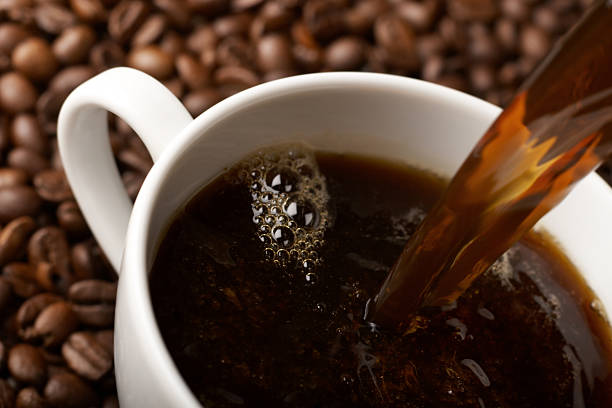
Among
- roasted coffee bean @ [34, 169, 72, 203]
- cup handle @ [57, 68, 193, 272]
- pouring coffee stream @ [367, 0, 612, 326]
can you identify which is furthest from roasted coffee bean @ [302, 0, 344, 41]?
pouring coffee stream @ [367, 0, 612, 326]

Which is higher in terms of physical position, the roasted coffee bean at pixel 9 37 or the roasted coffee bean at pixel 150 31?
the roasted coffee bean at pixel 150 31

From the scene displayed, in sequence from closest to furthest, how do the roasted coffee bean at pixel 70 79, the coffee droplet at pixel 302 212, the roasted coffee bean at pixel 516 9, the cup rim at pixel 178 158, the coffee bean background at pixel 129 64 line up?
the cup rim at pixel 178 158 → the coffee droplet at pixel 302 212 → the coffee bean background at pixel 129 64 → the roasted coffee bean at pixel 70 79 → the roasted coffee bean at pixel 516 9

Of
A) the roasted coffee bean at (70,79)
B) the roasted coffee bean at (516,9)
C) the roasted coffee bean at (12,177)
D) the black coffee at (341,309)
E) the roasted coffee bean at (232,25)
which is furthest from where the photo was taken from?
the roasted coffee bean at (516,9)

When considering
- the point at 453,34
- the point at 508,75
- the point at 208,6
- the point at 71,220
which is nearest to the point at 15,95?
the point at 71,220

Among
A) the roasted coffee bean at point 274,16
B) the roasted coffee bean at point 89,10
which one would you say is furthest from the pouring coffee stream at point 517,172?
the roasted coffee bean at point 89,10

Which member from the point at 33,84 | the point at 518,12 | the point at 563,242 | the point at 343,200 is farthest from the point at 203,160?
the point at 518,12

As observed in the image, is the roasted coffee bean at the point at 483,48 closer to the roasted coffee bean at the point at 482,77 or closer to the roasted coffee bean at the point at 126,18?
the roasted coffee bean at the point at 482,77
